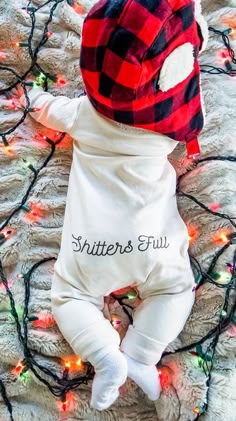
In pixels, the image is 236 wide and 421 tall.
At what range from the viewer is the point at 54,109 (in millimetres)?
1124

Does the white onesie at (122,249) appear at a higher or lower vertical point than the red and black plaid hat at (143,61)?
lower

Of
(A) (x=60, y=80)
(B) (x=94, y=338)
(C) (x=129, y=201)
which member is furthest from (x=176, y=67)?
(B) (x=94, y=338)

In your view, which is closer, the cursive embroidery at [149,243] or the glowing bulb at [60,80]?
the cursive embroidery at [149,243]

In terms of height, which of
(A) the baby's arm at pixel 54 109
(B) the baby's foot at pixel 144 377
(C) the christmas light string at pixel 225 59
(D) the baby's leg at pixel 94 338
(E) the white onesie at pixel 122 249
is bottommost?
(B) the baby's foot at pixel 144 377

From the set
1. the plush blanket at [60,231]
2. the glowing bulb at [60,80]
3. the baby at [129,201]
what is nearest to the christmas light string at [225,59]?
the plush blanket at [60,231]

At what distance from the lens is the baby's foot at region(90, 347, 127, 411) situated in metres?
0.93

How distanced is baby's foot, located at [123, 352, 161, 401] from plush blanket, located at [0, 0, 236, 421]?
0.07 feet

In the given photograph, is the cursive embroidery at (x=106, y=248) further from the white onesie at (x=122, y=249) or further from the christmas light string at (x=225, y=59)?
the christmas light string at (x=225, y=59)

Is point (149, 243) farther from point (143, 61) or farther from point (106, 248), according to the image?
point (143, 61)

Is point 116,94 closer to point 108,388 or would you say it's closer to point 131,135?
point 131,135

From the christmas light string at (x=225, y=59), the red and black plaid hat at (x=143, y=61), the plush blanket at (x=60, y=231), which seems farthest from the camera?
the christmas light string at (x=225, y=59)

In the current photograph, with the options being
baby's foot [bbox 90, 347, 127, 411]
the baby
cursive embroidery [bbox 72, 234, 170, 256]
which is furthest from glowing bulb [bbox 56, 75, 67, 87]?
baby's foot [bbox 90, 347, 127, 411]

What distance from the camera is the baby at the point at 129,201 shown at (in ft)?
3.02

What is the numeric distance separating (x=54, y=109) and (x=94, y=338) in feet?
1.43
